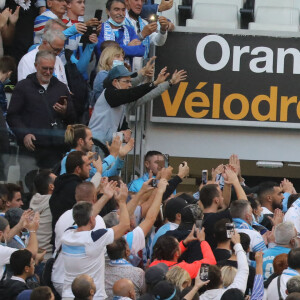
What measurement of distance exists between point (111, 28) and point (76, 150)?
12.5 ft

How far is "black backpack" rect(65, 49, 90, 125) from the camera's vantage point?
43.8ft

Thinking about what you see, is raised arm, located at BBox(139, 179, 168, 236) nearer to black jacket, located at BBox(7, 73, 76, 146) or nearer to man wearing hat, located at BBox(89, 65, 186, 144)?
black jacket, located at BBox(7, 73, 76, 146)

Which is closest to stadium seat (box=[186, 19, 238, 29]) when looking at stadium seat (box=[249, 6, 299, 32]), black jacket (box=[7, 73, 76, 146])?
stadium seat (box=[249, 6, 299, 32])

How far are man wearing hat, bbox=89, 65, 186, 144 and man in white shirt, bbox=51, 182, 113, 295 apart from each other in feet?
8.64

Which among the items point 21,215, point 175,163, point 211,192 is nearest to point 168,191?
point 211,192

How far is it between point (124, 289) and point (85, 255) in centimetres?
43

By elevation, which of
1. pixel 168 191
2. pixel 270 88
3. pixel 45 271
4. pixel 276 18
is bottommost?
pixel 45 271

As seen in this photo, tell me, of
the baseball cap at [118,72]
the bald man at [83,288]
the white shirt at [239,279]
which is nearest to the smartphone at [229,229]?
the white shirt at [239,279]

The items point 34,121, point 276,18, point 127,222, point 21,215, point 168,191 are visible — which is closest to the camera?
point 127,222

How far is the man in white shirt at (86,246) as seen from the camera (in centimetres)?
916

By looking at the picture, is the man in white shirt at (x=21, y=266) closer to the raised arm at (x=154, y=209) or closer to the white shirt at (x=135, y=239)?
the white shirt at (x=135, y=239)

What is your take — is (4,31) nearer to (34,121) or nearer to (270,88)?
(34,121)

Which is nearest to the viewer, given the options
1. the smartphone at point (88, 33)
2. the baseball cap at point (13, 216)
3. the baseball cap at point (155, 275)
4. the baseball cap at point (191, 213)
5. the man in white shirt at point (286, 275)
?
the baseball cap at point (155, 275)

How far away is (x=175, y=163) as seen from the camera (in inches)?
664
